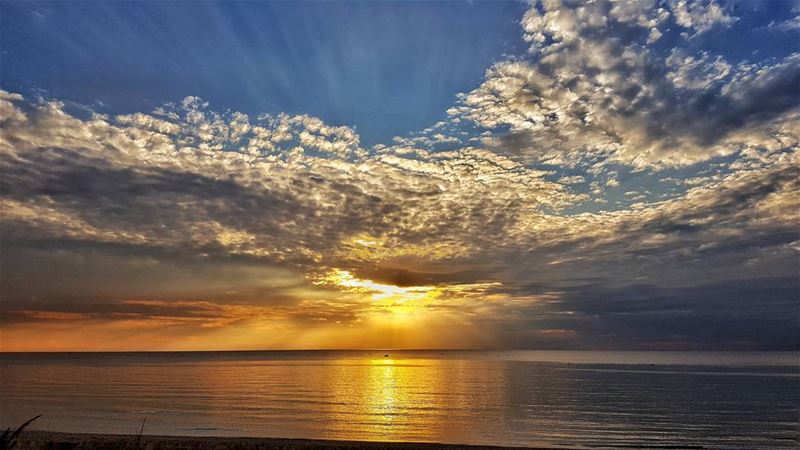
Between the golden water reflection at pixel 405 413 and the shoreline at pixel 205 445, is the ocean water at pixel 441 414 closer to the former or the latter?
the golden water reflection at pixel 405 413

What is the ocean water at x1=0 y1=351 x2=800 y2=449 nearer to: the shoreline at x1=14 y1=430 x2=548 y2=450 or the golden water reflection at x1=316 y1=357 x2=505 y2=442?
the golden water reflection at x1=316 y1=357 x2=505 y2=442

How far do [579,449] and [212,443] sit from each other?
86.0 ft

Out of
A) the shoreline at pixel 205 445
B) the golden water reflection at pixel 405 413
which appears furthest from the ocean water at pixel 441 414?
the shoreline at pixel 205 445

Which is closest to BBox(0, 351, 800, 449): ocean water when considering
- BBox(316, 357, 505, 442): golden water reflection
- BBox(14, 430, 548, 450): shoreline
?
BBox(316, 357, 505, 442): golden water reflection

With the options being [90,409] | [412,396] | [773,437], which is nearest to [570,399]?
[412,396]

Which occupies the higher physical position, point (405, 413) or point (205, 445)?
point (405, 413)

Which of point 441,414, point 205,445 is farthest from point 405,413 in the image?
point 205,445

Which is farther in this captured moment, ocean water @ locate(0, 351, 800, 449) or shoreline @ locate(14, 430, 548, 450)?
ocean water @ locate(0, 351, 800, 449)

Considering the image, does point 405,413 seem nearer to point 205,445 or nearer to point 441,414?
point 441,414

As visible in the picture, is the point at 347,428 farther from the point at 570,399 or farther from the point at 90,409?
the point at 570,399

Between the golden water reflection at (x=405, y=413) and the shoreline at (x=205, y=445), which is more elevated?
the golden water reflection at (x=405, y=413)

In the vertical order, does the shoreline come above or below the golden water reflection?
below

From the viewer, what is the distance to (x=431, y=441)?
43250 mm

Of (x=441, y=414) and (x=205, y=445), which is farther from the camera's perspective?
(x=441, y=414)
